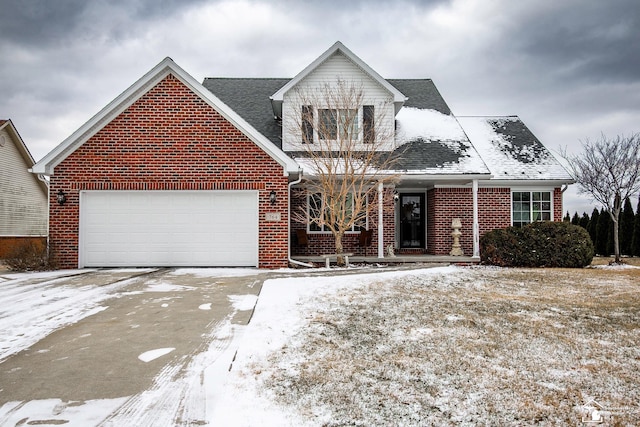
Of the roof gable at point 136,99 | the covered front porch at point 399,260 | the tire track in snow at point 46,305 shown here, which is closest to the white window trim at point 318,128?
the roof gable at point 136,99

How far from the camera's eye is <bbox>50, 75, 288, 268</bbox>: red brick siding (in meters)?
10.9

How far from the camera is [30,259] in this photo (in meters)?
10.5

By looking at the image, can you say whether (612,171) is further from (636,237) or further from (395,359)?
(395,359)

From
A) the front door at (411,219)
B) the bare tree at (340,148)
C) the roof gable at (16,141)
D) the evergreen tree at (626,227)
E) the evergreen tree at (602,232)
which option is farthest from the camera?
the evergreen tree at (602,232)

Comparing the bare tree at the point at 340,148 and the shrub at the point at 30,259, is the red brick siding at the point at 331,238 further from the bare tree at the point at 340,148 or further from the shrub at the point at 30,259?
the shrub at the point at 30,259

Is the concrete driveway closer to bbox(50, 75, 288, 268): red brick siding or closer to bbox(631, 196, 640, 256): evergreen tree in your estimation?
bbox(50, 75, 288, 268): red brick siding

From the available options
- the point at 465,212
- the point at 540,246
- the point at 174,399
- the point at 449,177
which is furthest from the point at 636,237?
the point at 174,399

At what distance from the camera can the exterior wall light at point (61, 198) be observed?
35.4ft

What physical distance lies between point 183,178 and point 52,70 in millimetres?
9372

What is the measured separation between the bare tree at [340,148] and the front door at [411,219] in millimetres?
2021

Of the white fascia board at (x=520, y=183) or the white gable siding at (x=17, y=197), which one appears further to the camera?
the white gable siding at (x=17, y=197)

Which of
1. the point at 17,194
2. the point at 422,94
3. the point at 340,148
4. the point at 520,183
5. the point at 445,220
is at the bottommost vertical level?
the point at 445,220

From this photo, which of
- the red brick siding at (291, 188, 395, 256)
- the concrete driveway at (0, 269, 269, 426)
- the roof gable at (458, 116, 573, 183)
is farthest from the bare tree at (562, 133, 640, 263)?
Answer: the concrete driveway at (0, 269, 269, 426)

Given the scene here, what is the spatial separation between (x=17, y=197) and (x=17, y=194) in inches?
5.9
